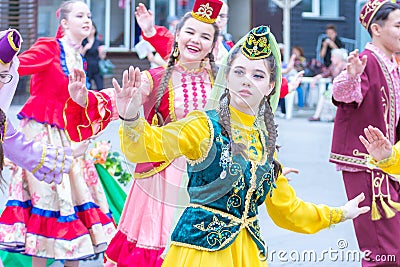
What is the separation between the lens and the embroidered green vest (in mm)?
3342

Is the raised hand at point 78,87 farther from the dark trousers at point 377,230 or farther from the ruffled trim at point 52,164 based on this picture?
the dark trousers at point 377,230

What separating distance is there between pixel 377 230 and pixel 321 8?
69.5 ft

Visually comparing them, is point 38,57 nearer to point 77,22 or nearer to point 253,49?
point 77,22

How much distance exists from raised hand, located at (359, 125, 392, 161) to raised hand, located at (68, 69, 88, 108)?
1.28 m

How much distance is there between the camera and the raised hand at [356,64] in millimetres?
4871

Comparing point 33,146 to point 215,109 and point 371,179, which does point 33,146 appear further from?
point 371,179

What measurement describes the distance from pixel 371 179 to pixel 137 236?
56.9 inches

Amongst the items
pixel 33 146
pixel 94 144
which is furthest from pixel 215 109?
pixel 94 144

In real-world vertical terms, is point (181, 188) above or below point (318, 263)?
above

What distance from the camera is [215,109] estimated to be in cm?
344

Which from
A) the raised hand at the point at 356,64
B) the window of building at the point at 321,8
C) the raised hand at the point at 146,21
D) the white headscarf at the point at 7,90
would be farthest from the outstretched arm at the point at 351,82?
the window of building at the point at 321,8

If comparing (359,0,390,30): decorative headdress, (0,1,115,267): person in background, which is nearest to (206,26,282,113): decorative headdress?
(359,0,390,30): decorative headdress

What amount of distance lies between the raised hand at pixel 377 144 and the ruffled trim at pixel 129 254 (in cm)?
123

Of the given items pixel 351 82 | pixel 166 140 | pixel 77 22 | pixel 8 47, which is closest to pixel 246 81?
pixel 166 140
